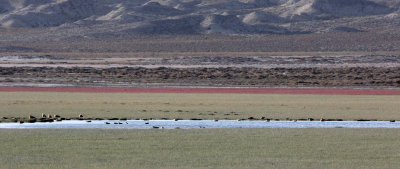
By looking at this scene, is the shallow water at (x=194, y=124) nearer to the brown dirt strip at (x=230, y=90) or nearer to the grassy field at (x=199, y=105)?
the grassy field at (x=199, y=105)

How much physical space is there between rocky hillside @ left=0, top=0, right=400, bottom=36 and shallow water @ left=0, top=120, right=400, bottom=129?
9228 cm

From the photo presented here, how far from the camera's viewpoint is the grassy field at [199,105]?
86.0 ft

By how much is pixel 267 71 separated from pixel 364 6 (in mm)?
82961

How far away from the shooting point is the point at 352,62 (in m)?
73.8

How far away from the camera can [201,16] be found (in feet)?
408

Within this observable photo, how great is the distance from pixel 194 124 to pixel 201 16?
4023 inches

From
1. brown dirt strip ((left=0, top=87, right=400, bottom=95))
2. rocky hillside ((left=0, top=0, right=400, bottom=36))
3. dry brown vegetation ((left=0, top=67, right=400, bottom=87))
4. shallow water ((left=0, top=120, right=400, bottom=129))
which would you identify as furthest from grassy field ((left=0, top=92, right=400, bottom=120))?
rocky hillside ((left=0, top=0, right=400, bottom=36))
